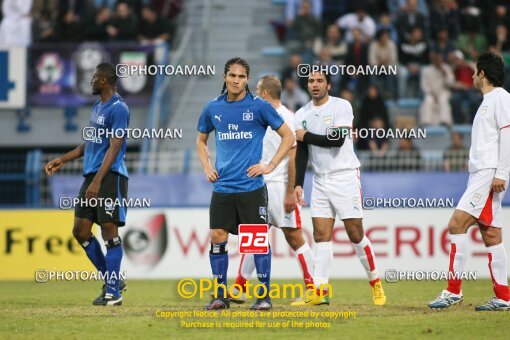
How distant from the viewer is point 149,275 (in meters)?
17.6

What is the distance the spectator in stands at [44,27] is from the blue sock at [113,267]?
12069 mm

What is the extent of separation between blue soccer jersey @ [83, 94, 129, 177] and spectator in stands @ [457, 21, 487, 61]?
12.0 metres

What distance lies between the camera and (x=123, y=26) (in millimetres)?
22609

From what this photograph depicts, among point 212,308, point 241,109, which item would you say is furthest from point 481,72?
A: point 212,308

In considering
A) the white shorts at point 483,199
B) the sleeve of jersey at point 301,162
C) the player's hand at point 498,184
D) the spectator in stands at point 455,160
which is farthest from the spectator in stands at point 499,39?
the player's hand at point 498,184

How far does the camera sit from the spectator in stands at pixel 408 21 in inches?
861

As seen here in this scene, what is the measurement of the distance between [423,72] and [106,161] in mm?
10925

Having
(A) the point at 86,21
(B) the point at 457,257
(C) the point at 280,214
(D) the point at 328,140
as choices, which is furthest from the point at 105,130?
(A) the point at 86,21

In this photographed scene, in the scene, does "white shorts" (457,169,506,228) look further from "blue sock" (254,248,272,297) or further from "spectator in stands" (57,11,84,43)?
"spectator in stands" (57,11,84,43)

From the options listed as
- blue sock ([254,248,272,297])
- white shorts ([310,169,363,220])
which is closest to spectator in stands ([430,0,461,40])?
white shorts ([310,169,363,220])

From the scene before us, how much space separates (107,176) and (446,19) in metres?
12.7

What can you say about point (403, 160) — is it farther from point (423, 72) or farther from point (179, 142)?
point (179, 142)

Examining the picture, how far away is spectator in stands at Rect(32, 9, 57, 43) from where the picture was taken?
22.9m

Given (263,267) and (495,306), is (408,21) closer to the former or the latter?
(495,306)
